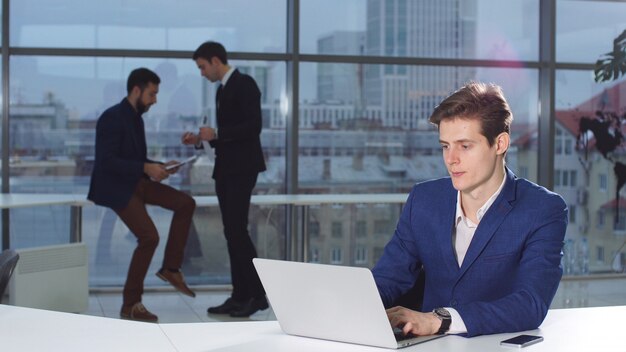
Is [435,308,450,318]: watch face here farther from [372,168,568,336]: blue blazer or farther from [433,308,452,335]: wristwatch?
[372,168,568,336]: blue blazer

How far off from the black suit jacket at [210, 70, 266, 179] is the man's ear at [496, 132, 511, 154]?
3.11 m

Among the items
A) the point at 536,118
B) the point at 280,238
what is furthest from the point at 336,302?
the point at 536,118

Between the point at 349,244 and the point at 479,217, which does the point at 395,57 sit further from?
the point at 479,217

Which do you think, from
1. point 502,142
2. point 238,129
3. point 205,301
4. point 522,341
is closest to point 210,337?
point 522,341

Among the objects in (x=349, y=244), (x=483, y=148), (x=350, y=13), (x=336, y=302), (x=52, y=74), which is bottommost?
(x=349, y=244)

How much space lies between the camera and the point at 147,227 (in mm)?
5770

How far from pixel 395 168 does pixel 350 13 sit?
4.14ft

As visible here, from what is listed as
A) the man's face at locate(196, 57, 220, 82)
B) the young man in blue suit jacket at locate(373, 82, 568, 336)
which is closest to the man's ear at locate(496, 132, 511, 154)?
the young man in blue suit jacket at locate(373, 82, 568, 336)

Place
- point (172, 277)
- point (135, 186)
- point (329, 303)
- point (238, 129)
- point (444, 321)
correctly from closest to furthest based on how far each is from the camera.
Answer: point (329, 303) < point (444, 321) < point (238, 129) < point (135, 186) < point (172, 277)

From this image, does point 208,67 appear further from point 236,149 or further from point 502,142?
point 502,142

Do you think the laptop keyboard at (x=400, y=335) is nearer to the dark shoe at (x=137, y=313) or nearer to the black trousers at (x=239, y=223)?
the black trousers at (x=239, y=223)

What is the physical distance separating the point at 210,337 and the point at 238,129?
346 cm

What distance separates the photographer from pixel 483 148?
265 centimetres

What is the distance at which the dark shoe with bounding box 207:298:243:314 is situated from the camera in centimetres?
590
